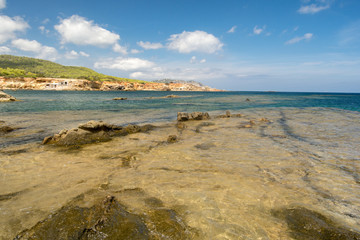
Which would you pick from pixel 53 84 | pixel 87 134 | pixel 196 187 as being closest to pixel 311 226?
pixel 196 187

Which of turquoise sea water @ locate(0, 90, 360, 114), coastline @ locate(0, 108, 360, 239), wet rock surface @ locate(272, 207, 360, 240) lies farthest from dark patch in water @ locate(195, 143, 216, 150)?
turquoise sea water @ locate(0, 90, 360, 114)

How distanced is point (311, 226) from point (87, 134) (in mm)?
10091

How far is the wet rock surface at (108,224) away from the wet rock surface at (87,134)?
6.12 m

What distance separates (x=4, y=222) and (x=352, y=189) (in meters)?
8.12

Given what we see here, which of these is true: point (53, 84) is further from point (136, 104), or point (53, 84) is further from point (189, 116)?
point (189, 116)

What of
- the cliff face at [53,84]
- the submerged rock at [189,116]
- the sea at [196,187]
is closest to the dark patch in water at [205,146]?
the sea at [196,187]

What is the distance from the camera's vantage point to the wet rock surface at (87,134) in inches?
349

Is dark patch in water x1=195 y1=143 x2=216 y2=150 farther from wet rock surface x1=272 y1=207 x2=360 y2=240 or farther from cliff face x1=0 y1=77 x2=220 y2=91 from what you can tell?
cliff face x1=0 y1=77 x2=220 y2=91

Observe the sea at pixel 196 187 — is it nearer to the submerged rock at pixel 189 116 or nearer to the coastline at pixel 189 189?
the coastline at pixel 189 189

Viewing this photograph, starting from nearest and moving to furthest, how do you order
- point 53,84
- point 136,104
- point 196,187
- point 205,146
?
1. point 196,187
2. point 205,146
3. point 136,104
4. point 53,84

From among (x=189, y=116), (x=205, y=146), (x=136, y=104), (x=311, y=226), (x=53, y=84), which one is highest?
(x=53, y=84)

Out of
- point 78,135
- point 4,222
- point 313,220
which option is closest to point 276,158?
point 313,220

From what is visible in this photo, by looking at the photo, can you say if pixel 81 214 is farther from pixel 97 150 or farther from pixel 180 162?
pixel 97 150

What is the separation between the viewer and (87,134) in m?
9.69
